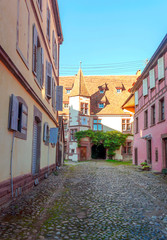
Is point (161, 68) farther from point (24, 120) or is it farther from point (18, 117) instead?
point (18, 117)

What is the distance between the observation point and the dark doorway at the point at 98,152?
3741 centimetres

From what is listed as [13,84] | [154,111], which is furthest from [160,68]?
[13,84]

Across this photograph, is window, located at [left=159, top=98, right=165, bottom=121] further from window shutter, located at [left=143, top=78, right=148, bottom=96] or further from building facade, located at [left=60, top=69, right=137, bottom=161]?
building facade, located at [left=60, top=69, right=137, bottom=161]

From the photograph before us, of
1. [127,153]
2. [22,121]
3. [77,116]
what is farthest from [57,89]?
[127,153]

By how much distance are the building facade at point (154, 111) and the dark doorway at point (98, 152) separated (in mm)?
14212

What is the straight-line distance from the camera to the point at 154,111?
1872 cm

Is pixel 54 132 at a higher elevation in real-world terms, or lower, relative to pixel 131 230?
higher

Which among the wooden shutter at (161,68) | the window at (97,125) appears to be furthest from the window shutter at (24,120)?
the window at (97,125)

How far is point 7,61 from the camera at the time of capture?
5.57m

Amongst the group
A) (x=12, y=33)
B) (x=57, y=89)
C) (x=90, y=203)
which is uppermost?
(x=57, y=89)

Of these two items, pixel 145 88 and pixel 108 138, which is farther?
pixel 108 138

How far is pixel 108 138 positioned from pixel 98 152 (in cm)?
400

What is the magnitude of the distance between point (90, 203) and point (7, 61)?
13.1ft

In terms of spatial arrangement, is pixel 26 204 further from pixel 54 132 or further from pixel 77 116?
pixel 77 116
